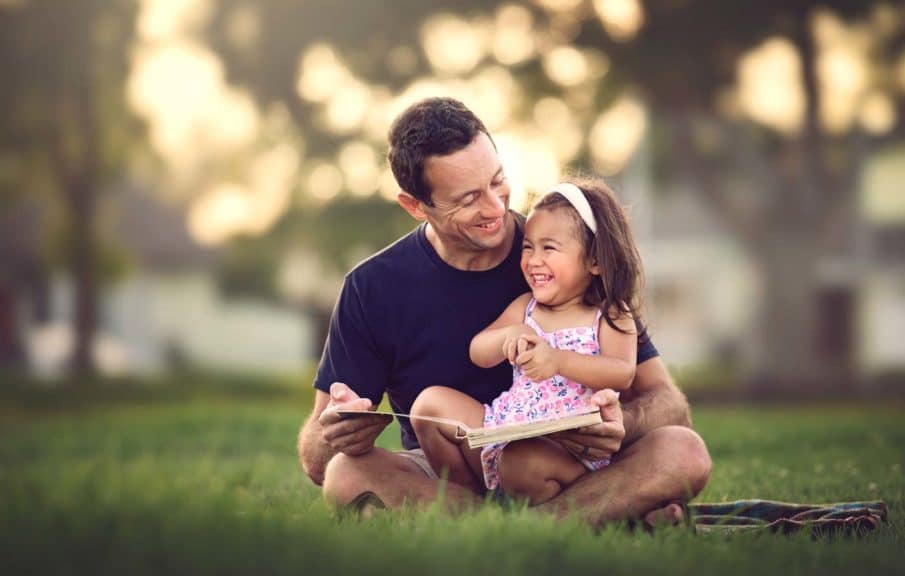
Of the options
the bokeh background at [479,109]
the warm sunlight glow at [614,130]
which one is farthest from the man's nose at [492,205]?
the warm sunlight glow at [614,130]

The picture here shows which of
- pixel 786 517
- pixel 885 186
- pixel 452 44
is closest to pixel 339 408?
pixel 786 517

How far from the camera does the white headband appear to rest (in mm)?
4168

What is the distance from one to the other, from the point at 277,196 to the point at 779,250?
9699 millimetres

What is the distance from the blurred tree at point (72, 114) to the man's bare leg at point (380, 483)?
60.1 feet

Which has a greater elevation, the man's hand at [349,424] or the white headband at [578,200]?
the white headband at [578,200]

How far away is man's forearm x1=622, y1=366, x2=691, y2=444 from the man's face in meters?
0.84

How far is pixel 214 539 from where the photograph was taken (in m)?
2.92

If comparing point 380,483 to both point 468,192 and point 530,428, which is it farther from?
point 468,192

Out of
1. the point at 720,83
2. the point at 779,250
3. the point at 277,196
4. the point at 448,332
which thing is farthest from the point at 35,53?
the point at 448,332

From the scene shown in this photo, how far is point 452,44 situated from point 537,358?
14.7 metres

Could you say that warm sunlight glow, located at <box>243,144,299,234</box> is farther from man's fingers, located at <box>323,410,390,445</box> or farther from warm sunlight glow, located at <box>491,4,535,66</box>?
man's fingers, located at <box>323,410,390,445</box>

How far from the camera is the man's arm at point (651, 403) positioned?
4.23 meters

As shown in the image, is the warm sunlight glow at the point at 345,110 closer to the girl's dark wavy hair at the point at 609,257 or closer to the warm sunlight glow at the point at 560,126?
the warm sunlight glow at the point at 560,126

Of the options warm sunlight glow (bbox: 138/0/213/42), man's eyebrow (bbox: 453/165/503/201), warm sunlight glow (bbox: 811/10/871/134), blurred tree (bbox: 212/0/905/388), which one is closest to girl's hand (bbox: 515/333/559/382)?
man's eyebrow (bbox: 453/165/503/201)
